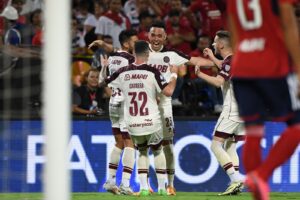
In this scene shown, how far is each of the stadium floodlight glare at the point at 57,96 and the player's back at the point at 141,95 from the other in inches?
256

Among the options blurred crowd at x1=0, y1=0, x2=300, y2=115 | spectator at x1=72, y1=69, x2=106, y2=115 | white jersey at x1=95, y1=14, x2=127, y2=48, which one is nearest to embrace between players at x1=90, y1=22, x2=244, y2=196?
spectator at x1=72, y1=69, x2=106, y2=115

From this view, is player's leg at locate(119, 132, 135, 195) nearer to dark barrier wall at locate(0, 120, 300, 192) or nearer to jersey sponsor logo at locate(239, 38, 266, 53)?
dark barrier wall at locate(0, 120, 300, 192)

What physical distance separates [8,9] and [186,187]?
3932 mm

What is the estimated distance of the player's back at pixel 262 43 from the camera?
24.1 ft

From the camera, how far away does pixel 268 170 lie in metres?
7.26

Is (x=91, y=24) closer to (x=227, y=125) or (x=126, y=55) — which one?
(x=126, y=55)

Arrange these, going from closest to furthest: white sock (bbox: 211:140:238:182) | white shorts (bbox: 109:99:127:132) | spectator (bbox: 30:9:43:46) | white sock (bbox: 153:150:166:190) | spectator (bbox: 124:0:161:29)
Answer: white sock (bbox: 211:140:238:182) → white sock (bbox: 153:150:166:190) → white shorts (bbox: 109:99:127:132) → spectator (bbox: 30:9:43:46) → spectator (bbox: 124:0:161:29)

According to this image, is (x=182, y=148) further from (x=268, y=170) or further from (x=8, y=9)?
(x=268, y=170)

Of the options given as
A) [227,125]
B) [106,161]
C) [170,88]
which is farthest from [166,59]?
[106,161]

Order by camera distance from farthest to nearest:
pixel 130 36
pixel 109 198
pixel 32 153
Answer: pixel 32 153
pixel 130 36
pixel 109 198

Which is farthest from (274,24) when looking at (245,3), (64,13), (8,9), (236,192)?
(8,9)

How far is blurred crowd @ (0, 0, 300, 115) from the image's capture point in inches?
622

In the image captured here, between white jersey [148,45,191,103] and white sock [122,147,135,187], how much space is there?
2.86 feet

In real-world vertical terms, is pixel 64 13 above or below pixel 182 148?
above
